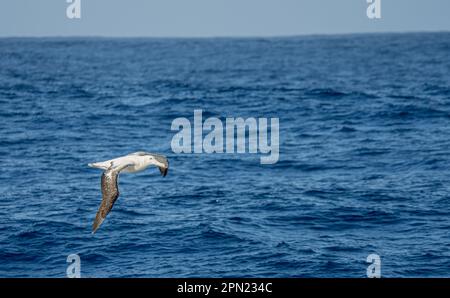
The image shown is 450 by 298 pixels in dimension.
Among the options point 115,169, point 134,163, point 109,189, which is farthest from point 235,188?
point 109,189

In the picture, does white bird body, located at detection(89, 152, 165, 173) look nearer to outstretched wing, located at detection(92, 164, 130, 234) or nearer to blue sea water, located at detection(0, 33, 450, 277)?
outstretched wing, located at detection(92, 164, 130, 234)

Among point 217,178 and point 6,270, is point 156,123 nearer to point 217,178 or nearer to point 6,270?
point 217,178

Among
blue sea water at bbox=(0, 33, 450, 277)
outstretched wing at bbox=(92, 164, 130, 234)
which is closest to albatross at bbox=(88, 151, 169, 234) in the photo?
outstretched wing at bbox=(92, 164, 130, 234)

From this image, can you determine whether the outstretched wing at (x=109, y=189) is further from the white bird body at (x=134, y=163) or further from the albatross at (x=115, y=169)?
the white bird body at (x=134, y=163)

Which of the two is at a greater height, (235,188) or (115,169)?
(115,169)

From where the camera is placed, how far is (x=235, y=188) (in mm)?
39312

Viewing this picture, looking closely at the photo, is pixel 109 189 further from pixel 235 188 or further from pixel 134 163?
pixel 235 188

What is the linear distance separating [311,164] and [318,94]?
33445 millimetres

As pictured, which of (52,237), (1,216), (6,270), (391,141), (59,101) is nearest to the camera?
(6,270)

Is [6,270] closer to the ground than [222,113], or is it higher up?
closer to the ground

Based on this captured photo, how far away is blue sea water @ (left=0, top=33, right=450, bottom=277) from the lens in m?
28.3

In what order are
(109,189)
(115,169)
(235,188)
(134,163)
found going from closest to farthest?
(109,189)
(115,169)
(134,163)
(235,188)
